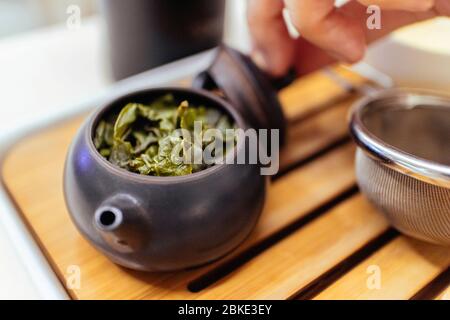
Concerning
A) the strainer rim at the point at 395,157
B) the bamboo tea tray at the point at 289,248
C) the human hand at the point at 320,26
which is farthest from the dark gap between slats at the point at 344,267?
the human hand at the point at 320,26

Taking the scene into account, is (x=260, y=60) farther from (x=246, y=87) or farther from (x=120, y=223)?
(x=120, y=223)

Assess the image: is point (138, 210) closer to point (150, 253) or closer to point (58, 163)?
point (150, 253)

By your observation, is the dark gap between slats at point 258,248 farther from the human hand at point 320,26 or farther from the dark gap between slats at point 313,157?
the human hand at point 320,26

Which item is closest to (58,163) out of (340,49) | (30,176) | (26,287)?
(30,176)

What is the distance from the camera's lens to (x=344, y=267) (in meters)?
0.56

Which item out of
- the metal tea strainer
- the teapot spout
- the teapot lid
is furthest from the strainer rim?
the teapot spout

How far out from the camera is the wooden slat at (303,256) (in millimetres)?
531

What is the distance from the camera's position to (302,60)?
2.46 feet

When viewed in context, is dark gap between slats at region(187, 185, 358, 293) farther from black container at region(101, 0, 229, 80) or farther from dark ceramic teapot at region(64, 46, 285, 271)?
black container at region(101, 0, 229, 80)

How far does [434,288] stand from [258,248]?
0.20 m

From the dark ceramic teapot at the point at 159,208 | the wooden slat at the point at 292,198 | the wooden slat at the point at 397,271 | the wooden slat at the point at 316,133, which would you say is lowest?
the wooden slat at the point at 397,271

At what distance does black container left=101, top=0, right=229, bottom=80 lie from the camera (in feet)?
2.52

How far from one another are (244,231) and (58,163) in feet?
1.00

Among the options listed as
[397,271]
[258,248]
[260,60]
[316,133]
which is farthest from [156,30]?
[397,271]
